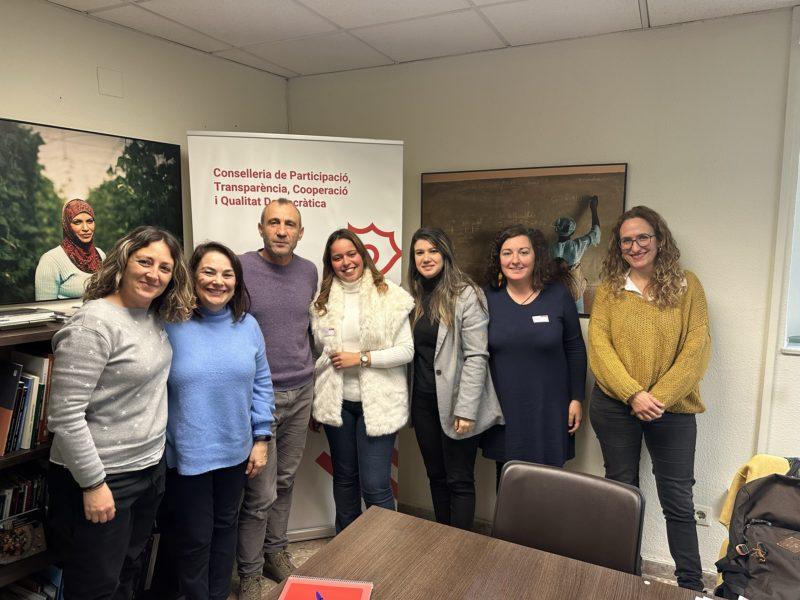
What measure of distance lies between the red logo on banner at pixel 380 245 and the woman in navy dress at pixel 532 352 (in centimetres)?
66

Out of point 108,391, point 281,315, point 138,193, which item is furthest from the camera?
point 138,193

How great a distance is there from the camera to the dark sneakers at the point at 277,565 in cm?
244

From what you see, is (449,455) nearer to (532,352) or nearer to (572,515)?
(532,352)

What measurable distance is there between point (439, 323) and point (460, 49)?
1.47 m

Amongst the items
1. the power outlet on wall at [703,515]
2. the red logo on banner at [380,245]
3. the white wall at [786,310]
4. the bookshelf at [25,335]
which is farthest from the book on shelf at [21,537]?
the white wall at [786,310]

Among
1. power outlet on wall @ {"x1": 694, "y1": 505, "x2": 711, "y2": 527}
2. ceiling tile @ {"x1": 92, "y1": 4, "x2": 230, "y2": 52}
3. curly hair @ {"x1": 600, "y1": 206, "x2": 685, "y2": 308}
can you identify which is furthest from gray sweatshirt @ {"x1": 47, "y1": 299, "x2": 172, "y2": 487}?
power outlet on wall @ {"x1": 694, "y1": 505, "x2": 711, "y2": 527}

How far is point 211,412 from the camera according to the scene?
1838mm

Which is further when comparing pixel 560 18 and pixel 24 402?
pixel 560 18

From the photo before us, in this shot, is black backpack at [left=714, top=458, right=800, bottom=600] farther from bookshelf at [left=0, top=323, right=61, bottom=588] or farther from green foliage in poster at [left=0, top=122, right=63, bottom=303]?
green foliage in poster at [left=0, top=122, right=63, bottom=303]

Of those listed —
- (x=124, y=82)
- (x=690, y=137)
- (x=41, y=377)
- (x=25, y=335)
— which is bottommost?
(x=41, y=377)

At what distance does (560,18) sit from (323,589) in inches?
92.1

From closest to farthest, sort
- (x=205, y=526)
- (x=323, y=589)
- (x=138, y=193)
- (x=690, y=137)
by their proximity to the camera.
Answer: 1. (x=323, y=589)
2. (x=205, y=526)
3. (x=690, y=137)
4. (x=138, y=193)

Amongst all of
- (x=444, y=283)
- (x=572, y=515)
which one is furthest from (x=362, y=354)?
(x=572, y=515)

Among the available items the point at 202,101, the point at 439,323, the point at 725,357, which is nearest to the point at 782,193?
the point at 725,357
